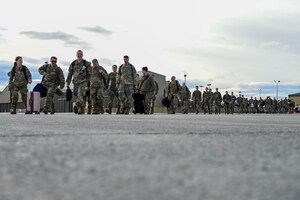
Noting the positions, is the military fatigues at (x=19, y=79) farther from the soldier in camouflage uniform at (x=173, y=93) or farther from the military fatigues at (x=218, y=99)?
the military fatigues at (x=218, y=99)

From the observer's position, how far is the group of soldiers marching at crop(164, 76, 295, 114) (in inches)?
956

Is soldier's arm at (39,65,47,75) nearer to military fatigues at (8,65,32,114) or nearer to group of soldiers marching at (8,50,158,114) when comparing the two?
group of soldiers marching at (8,50,158,114)

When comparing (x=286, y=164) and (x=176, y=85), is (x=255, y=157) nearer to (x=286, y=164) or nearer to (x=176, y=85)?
(x=286, y=164)

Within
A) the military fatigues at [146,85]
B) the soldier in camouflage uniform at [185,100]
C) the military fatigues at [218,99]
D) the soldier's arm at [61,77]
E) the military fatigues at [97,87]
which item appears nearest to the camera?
the soldier's arm at [61,77]

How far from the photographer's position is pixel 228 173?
6.15 feet

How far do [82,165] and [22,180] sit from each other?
38cm

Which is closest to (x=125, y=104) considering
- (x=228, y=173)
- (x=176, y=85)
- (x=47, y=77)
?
(x=47, y=77)

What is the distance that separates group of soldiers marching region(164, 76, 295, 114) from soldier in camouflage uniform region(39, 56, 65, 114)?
25.4 ft

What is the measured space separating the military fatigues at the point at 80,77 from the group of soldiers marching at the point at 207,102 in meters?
7.30

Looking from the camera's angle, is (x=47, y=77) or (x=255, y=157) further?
(x=47, y=77)

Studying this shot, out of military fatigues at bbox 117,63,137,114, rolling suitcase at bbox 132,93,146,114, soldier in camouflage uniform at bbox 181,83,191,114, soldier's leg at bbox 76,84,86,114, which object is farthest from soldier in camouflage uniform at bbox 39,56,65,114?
soldier in camouflage uniform at bbox 181,83,191,114

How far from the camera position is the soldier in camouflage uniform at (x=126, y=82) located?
1791cm

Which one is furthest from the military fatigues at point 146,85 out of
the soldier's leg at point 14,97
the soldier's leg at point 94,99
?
the soldier's leg at point 14,97

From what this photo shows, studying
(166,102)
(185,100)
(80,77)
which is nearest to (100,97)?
(80,77)
